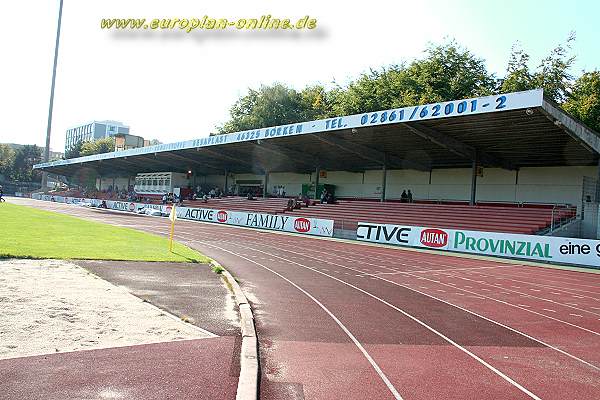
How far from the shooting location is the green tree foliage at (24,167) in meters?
124

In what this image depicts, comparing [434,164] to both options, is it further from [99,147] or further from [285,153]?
[99,147]

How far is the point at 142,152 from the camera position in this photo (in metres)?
56.9

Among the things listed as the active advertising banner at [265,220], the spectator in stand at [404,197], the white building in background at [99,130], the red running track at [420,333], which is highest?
the white building in background at [99,130]

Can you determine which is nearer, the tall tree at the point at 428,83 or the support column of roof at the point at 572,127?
the support column of roof at the point at 572,127

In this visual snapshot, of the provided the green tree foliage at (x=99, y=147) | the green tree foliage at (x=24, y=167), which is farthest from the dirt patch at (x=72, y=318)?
the green tree foliage at (x=24, y=167)

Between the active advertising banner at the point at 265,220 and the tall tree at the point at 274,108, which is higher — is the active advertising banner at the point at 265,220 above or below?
below

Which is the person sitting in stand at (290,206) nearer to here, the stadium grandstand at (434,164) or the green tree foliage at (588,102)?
the stadium grandstand at (434,164)

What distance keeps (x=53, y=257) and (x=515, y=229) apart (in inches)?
881

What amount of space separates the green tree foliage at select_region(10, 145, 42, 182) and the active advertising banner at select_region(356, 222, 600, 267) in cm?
11813

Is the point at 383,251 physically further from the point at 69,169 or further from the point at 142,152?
the point at 69,169

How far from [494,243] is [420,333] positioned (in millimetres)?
17262

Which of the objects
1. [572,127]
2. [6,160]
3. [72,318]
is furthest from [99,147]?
[72,318]

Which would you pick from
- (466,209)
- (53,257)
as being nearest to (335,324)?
(53,257)

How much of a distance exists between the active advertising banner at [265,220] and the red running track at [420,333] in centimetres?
1679
